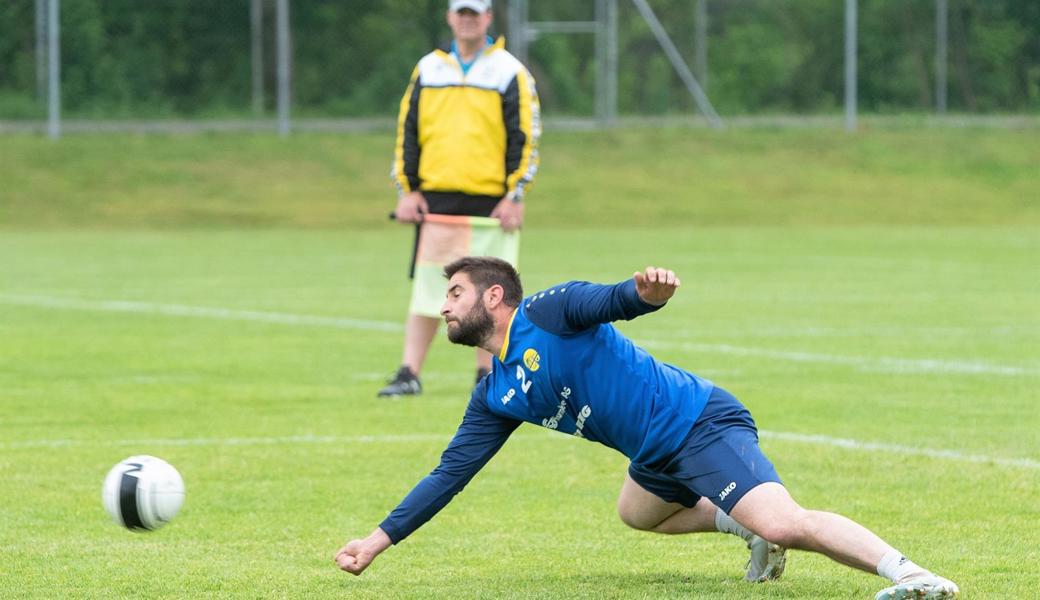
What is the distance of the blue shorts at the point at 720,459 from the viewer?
18.5 ft

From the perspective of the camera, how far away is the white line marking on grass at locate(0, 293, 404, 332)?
1532 centimetres

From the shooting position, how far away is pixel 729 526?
244 inches

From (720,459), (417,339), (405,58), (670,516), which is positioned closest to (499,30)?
(405,58)

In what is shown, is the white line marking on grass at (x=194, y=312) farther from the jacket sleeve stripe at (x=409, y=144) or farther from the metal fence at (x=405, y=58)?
the metal fence at (x=405, y=58)

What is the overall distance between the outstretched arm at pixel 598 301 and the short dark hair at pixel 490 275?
7 centimetres

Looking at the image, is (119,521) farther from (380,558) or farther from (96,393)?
(96,393)

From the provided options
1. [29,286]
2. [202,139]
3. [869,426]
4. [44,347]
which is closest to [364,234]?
[202,139]

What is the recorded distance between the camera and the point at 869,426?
9508mm

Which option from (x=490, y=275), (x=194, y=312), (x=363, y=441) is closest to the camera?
(x=490, y=275)

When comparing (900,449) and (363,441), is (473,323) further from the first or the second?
(900,449)

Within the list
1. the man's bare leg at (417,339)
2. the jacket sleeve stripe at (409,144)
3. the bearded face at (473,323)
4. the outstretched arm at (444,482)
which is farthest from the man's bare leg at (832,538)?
the jacket sleeve stripe at (409,144)

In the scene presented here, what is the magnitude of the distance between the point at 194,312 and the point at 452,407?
21.6ft

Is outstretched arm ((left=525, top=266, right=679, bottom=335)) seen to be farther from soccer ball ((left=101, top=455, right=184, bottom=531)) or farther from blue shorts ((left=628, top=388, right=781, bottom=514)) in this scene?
soccer ball ((left=101, top=455, right=184, bottom=531))

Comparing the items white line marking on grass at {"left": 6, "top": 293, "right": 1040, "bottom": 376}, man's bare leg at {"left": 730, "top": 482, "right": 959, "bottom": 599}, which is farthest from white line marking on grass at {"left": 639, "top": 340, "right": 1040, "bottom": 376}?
man's bare leg at {"left": 730, "top": 482, "right": 959, "bottom": 599}
